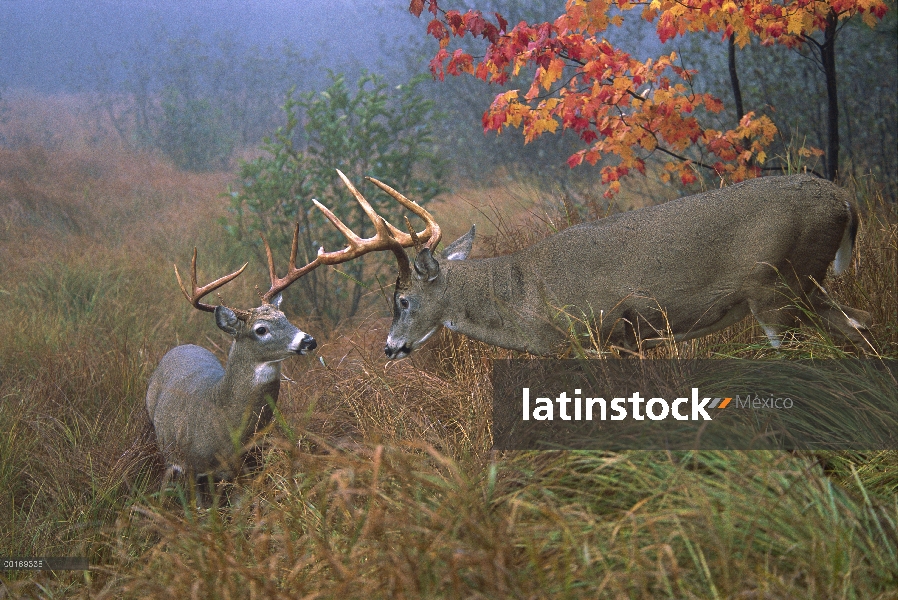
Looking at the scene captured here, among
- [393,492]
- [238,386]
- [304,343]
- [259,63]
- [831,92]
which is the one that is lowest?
[259,63]

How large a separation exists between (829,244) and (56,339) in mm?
4398

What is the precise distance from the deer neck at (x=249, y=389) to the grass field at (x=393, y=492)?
0.16 meters

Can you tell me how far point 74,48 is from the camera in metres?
18.7

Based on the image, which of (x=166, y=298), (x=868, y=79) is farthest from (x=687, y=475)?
(x=868, y=79)

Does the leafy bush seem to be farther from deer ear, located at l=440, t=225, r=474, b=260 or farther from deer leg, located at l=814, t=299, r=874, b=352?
deer leg, located at l=814, t=299, r=874, b=352

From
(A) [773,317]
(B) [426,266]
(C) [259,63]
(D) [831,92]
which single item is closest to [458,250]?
→ (B) [426,266]

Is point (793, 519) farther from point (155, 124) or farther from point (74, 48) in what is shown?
point (74, 48)

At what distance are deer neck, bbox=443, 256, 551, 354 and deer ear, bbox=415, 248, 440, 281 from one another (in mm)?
106

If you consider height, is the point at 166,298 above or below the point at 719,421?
below

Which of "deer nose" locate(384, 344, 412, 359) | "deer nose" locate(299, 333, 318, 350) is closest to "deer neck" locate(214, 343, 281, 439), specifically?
"deer nose" locate(299, 333, 318, 350)

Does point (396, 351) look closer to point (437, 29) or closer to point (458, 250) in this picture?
point (458, 250)

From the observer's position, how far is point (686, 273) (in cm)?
381

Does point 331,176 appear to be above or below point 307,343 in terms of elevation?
below

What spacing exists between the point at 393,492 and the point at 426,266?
153 cm
